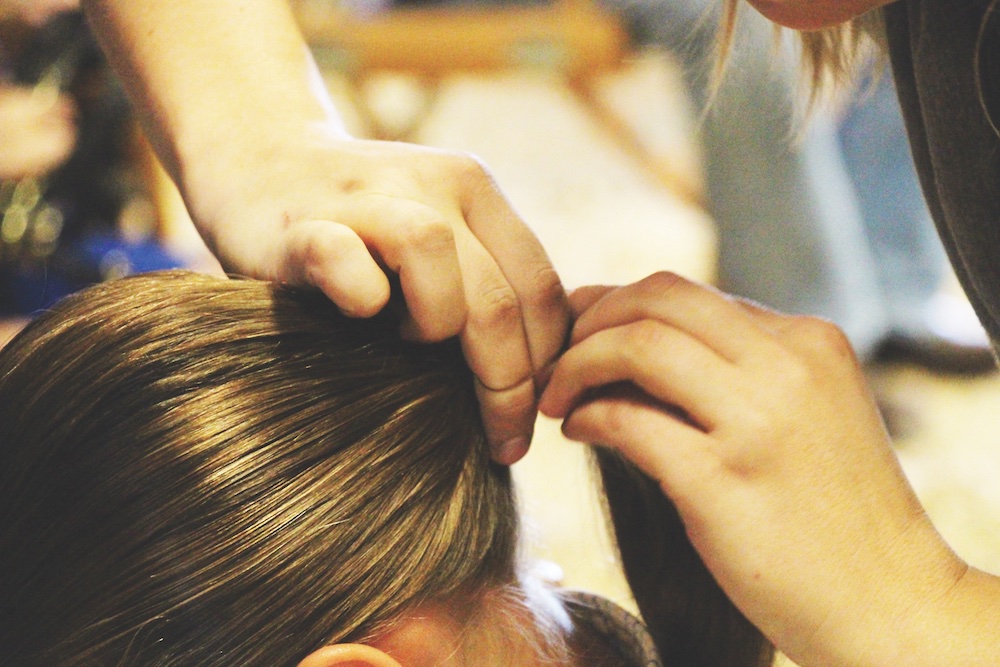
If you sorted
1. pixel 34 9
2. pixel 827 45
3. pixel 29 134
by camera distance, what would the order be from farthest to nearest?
pixel 34 9
pixel 29 134
pixel 827 45

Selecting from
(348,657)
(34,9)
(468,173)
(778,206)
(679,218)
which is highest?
(34,9)

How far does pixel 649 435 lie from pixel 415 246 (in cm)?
18

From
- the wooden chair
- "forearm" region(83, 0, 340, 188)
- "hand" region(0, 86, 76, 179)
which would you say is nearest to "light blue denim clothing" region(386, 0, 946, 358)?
the wooden chair

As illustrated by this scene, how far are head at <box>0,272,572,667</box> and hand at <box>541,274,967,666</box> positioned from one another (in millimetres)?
161

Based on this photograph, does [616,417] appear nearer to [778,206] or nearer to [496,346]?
[496,346]

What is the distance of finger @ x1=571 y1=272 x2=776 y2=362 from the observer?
21.7 inches

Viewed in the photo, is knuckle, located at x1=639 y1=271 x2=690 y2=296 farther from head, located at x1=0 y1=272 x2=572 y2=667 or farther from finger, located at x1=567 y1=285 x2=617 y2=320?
head, located at x1=0 y1=272 x2=572 y2=667

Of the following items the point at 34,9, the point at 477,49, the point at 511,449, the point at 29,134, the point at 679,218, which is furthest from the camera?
the point at 679,218

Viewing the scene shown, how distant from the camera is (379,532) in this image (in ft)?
1.90

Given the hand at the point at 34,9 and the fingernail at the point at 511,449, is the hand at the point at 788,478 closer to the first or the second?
the fingernail at the point at 511,449

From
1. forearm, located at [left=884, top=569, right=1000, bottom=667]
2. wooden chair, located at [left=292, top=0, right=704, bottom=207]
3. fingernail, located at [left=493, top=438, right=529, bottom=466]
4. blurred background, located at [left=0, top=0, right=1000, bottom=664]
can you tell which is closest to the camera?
forearm, located at [left=884, top=569, right=1000, bottom=667]

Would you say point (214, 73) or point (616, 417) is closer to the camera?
point (616, 417)

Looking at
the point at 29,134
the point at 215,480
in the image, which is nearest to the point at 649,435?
the point at 215,480

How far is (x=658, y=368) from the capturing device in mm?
552
